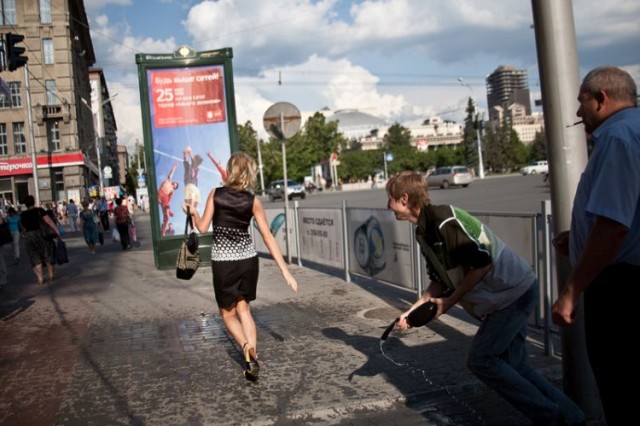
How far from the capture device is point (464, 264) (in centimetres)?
341

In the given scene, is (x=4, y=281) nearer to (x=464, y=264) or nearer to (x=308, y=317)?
(x=308, y=317)

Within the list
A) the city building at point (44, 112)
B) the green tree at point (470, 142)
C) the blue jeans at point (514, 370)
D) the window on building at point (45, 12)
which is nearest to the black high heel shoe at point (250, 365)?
the blue jeans at point (514, 370)

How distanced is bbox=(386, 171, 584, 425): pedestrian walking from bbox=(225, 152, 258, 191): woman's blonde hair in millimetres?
1946

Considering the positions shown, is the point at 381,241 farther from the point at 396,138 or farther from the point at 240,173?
the point at 396,138

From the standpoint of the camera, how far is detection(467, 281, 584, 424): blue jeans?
3.56m

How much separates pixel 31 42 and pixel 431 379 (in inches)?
2047

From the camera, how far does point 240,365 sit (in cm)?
585

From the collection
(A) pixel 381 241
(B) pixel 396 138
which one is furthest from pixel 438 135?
(A) pixel 381 241

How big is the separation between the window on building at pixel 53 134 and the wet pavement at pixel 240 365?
43934mm

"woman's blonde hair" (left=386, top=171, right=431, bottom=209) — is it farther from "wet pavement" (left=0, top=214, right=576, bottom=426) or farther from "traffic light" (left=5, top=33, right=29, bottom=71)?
"traffic light" (left=5, top=33, right=29, bottom=71)

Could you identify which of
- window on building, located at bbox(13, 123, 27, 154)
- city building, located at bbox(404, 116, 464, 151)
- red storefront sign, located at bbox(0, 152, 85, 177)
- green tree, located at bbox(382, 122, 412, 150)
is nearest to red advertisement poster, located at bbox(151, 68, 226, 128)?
red storefront sign, located at bbox(0, 152, 85, 177)

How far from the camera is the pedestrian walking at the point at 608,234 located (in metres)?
2.47

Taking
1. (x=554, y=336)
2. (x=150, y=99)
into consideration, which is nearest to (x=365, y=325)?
(x=554, y=336)

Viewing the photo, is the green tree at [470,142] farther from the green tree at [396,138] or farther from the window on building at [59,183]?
the window on building at [59,183]
